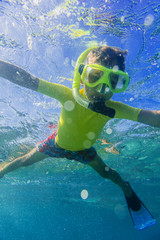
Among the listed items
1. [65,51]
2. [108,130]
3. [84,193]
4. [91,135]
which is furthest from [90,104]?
[84,193]

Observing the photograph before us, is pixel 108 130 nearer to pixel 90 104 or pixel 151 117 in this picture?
pixel 151 117

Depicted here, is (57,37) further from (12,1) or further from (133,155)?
(133,155)

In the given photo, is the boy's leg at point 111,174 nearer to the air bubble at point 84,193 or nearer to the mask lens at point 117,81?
the mask lens at point 117,81

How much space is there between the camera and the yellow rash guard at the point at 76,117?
15.2 feet

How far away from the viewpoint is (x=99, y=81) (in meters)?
3.65

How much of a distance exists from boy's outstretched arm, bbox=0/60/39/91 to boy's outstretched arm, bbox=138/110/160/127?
9.49ft

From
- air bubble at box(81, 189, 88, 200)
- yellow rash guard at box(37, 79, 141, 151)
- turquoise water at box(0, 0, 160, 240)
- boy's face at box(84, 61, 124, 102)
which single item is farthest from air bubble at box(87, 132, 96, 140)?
air bubble at box(81, 189, 88, 200)

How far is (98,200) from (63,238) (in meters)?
168

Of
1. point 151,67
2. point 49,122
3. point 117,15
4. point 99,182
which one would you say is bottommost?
point 99,182

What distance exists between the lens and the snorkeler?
380 cm

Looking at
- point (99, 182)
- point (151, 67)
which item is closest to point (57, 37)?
point (151, 67)

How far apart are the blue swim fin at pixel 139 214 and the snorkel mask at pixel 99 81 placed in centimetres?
409

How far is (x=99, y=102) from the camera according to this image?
3824mm

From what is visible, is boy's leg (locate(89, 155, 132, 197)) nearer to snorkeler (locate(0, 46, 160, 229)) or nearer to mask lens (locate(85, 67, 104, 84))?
snorkeler (locate(0, 46, 160, 229))
